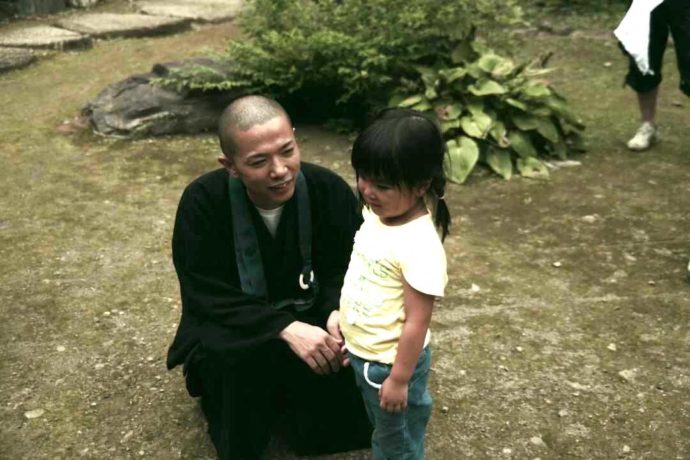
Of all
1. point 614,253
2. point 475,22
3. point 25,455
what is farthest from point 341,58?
point 25,455

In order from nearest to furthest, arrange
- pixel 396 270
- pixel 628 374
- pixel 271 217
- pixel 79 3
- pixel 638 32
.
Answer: pixel 396 270
pixel 271 217
pixel 628 374
pixel 638 32
pixel 79 3

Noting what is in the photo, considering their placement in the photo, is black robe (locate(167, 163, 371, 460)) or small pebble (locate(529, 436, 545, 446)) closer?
black robe (locate(167, 163, 371, 460))

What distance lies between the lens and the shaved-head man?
8.52ft

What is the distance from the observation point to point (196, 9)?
9445 mm

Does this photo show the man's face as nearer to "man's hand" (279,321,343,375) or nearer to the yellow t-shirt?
the yellow t-shirt

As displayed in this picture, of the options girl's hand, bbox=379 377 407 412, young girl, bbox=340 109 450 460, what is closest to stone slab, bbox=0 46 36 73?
young girl, bbox=340 109 450 460

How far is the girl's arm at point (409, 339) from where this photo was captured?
217 cm

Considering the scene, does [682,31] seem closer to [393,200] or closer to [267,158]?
[267,158]

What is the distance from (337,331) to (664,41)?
13.1ft

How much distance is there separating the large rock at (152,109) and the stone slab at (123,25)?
2.34 m

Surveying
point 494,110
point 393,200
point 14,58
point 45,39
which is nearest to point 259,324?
point 393,200

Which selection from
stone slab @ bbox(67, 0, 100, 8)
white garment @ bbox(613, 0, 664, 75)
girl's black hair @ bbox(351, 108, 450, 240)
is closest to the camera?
girl's black hair @ bbox(351, 108, 450, 240)

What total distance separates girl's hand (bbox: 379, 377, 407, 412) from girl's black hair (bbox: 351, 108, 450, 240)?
55cm

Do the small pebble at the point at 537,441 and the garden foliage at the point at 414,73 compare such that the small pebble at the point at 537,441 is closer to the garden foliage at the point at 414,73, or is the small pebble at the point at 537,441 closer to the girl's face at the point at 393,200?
the girl's face at the point at 393,200
